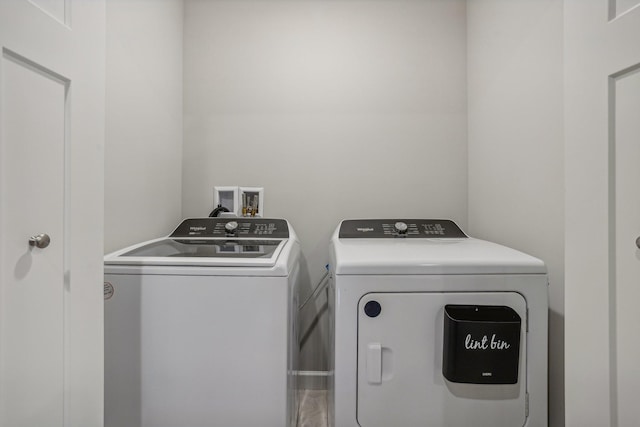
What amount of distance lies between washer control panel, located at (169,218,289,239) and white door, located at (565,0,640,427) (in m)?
1.17

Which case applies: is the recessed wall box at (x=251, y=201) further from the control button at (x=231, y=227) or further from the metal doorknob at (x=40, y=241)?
the metal doorknob at (x=40, y=241)

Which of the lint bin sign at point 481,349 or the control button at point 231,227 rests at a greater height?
the control button at point 231,227

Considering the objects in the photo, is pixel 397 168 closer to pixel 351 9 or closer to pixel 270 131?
pixel 270 131

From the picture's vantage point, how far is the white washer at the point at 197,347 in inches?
40.6

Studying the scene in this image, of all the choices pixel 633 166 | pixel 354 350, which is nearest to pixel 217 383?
pixel 354 350

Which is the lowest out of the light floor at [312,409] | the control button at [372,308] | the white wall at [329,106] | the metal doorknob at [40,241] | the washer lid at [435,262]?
the light floor at [312,409]

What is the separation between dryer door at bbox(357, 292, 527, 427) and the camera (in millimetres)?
1063

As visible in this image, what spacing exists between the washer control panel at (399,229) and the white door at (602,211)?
90 centimetres

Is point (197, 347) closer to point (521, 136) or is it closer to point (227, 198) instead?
point (227, 198)

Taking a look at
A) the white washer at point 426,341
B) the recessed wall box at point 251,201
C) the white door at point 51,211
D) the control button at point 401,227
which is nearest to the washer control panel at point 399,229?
the control button at point 401,227

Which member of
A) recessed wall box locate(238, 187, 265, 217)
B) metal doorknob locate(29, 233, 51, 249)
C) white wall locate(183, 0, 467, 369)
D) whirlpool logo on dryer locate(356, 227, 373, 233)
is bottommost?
whirlpool logo on dryer locate(356, 227, 373, 233)

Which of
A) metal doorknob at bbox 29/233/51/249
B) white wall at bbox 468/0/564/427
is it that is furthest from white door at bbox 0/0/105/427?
white wall at bbox 468/0/564/427

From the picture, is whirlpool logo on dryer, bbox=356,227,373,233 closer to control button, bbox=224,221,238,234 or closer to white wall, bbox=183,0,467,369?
white wall, bbox=183,0,467,369

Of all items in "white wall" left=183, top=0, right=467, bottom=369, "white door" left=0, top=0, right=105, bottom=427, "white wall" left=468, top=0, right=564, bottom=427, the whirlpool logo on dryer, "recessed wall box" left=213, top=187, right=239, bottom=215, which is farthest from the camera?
"white wall" left=183, top=0, right=467, bottom=369
